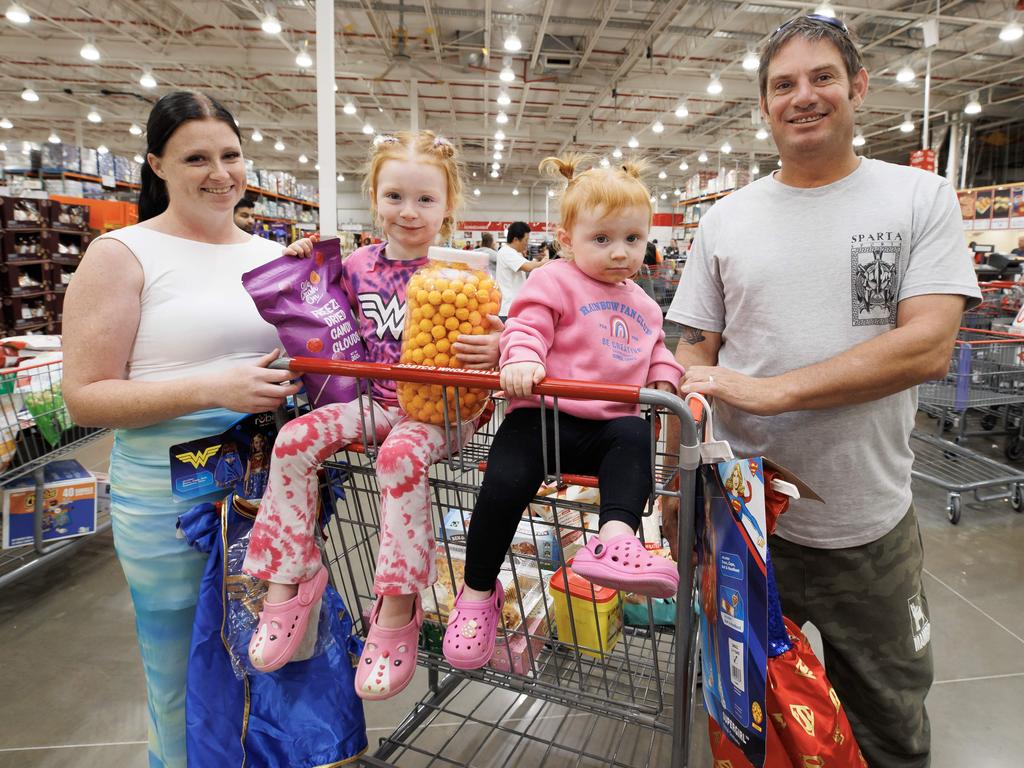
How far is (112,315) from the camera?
144 cm

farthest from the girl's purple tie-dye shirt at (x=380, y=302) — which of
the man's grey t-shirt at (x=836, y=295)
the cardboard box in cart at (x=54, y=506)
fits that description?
the cardboard box in cart at (x=54, y=506)

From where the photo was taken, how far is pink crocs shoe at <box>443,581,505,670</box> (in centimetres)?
129

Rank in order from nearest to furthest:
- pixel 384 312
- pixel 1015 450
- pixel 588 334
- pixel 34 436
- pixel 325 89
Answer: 1. pixel 588 334
2. pixel 384 312
3. pixel 34 436
4. pixel 325 89
5. pixel 1015 450

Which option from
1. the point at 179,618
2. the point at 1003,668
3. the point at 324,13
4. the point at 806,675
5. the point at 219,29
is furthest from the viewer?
the point at 219,29

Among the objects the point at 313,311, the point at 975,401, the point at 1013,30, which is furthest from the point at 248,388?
the point at 1013,30

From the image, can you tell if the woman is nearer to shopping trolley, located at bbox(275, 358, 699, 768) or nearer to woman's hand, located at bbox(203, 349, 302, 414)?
woman's hand, located at bbox(203, 349, 302, 414)

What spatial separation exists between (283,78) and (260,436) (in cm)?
1683

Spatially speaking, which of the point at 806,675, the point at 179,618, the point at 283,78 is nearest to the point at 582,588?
the point at 806,675

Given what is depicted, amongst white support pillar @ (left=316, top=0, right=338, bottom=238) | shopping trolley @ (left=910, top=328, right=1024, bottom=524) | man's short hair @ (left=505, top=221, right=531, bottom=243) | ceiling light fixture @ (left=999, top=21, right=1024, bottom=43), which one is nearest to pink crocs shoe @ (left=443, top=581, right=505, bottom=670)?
white support pillar @ (left=316, top=0, right=338, bottom=238)

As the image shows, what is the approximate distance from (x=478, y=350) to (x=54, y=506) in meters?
3.03

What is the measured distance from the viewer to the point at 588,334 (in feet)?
4.79

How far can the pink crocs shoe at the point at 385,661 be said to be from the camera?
1.33m

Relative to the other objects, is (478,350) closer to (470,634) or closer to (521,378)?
(521,378)

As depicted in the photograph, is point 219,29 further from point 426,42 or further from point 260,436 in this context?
point 260,436
